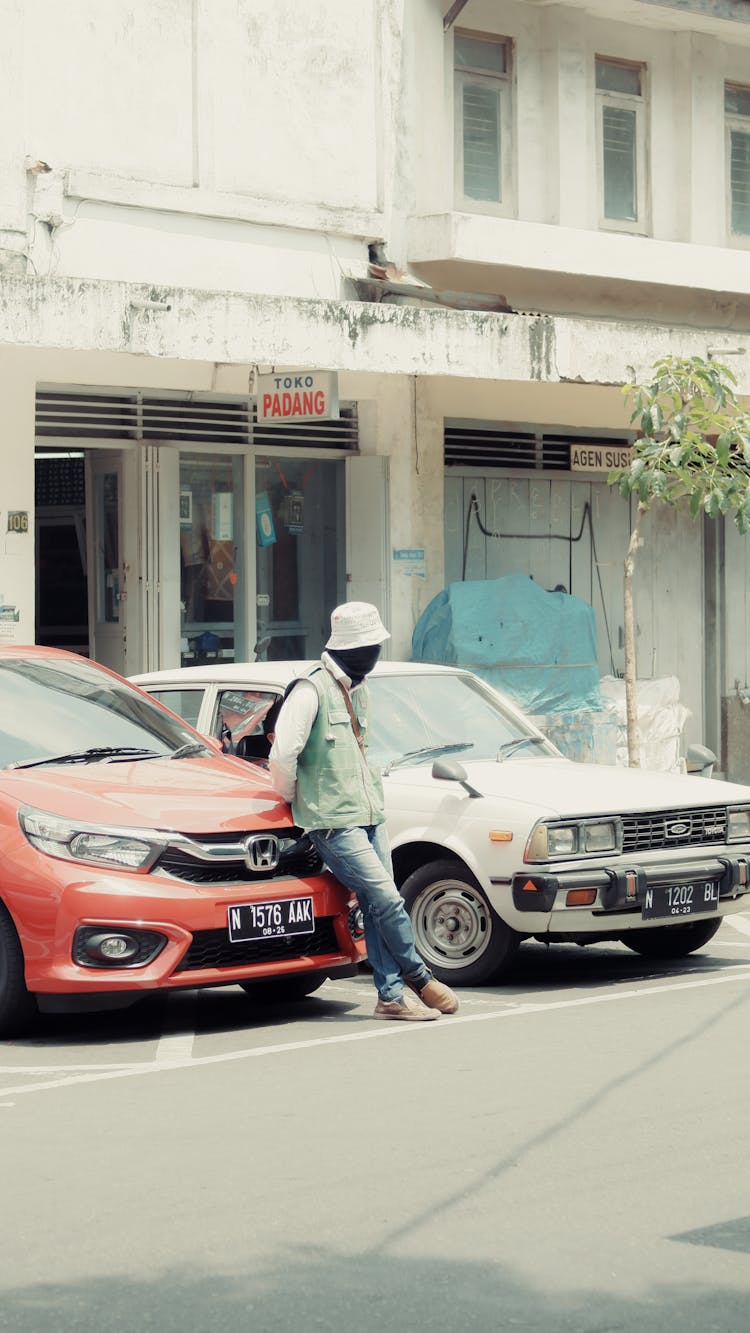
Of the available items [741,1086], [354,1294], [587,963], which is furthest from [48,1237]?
[587,963]

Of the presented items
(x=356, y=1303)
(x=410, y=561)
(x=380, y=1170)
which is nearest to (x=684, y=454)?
(x=410, y=561)

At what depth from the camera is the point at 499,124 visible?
57.7 feet

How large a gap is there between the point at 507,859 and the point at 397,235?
8.69 m

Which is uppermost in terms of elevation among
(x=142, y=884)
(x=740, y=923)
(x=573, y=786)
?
(x=573, y=786)

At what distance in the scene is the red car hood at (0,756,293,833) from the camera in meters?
7.89

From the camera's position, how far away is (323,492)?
1708 centimetres

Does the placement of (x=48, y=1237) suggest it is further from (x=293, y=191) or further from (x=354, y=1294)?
(x=293, y=191)

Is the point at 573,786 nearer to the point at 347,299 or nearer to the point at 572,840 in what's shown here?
the point at 572,840

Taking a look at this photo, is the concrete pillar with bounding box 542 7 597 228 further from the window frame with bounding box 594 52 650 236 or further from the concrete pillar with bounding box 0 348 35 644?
the concrete pillar with bounding box 0 348 35 644

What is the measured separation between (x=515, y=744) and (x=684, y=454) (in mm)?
4840

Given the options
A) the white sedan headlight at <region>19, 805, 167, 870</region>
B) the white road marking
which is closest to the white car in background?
the white road marking

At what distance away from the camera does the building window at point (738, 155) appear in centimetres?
1938

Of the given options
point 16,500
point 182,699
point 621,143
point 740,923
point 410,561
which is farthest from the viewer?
point 621,143

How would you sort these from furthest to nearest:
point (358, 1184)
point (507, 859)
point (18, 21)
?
point (18, 21) → point (507, 859) → point (358, 1184)
